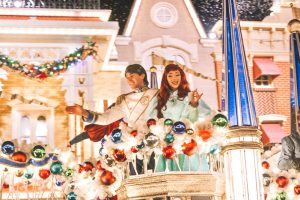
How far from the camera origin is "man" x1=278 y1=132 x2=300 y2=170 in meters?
6.20

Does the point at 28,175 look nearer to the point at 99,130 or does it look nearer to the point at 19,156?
the point at 19,156

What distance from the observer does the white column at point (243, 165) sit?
4863 millimetres

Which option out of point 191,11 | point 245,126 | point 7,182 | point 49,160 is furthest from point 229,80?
point 191,11

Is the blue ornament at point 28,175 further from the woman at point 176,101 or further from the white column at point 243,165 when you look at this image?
the white column at point 243,165

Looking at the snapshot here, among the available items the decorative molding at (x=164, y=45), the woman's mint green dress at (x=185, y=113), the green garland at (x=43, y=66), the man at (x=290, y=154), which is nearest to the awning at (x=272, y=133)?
the decorative molding at (x=164, y=45)

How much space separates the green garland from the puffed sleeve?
6.70 m

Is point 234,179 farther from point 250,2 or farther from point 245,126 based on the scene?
point 250,2

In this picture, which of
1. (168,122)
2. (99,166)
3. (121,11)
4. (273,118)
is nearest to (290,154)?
(168,122)

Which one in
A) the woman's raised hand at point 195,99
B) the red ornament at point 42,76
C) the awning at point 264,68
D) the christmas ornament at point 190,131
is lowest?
the christmas ornament at point 190,131

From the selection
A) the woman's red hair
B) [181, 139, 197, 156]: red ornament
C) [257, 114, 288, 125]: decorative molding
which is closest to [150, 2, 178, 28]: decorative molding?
[257, 114, 288, 125]: decorative molding

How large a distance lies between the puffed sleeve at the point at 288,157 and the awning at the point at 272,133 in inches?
367

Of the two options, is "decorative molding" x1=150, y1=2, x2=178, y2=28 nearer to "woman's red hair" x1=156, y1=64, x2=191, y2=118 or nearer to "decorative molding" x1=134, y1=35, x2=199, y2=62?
"decorative molding" x1=134, y1=35, x2=199, y2=62

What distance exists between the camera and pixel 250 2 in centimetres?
1738

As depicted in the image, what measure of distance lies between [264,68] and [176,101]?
1214 centimetres
